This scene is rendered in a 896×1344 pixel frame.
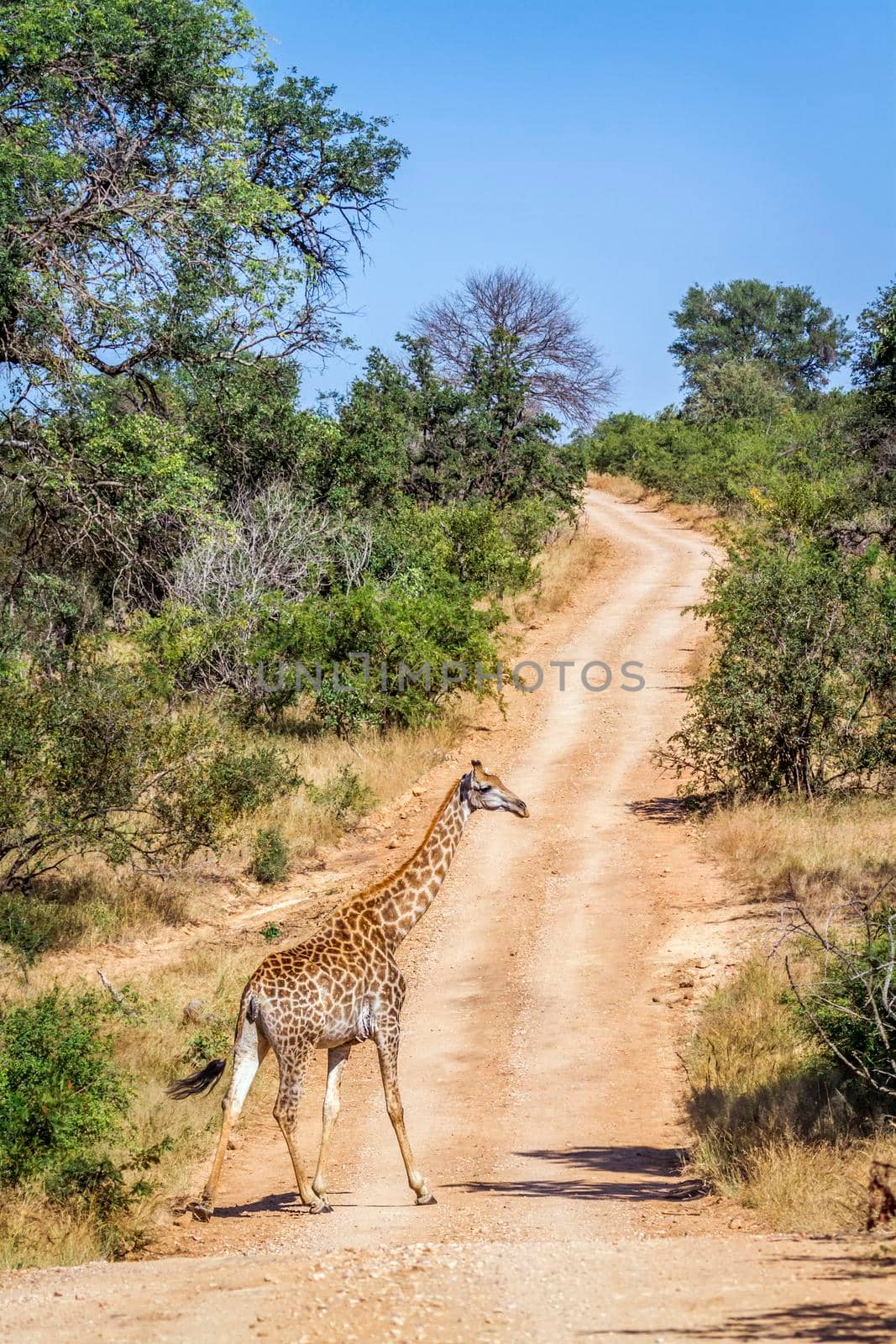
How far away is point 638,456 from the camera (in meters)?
54.9

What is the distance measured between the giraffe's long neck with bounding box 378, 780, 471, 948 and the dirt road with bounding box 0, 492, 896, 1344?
5.11 feet

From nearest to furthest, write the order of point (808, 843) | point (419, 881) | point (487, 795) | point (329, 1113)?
point (329, 1113) < point (419, 881) < point (487, 795) < point (808, 843)

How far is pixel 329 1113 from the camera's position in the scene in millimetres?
8750

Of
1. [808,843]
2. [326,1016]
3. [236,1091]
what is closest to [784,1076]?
[326,1016]

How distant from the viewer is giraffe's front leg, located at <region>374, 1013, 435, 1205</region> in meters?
8.40

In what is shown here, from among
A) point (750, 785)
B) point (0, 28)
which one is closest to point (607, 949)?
point (750, 785)

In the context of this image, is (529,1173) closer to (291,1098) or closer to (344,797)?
(291,1098)

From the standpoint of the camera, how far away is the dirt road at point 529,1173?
19.5ft

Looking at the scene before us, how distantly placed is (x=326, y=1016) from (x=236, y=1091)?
0.68m

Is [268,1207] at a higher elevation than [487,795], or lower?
lower

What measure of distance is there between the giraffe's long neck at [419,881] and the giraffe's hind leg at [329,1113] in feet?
2.64

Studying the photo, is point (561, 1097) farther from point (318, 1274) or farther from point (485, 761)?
point (485, 761)

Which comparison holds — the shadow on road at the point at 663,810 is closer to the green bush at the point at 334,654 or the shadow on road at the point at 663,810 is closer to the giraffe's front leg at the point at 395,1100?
the green bush at the point at 334,654

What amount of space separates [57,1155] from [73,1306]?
105 inches
